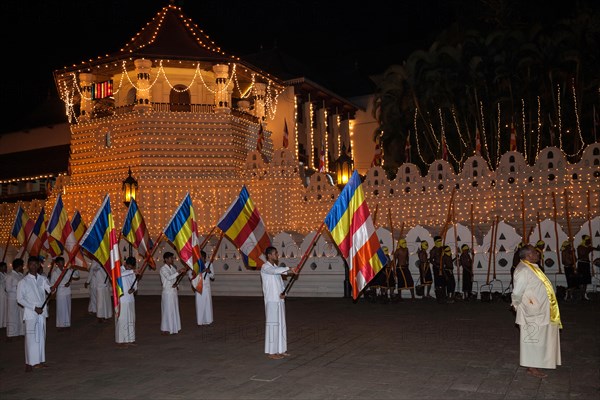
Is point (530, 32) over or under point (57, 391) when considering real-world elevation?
over

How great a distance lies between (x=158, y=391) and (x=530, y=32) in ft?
76.1

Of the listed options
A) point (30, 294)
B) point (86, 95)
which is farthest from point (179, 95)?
point (30, 294)

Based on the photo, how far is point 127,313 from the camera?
405 inches

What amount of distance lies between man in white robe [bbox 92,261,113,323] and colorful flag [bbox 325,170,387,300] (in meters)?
7.58

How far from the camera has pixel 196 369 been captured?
7855 millimetres

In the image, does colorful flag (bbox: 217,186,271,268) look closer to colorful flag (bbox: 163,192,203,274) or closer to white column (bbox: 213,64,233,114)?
colorful flag (bbox: 163,192,203,274)

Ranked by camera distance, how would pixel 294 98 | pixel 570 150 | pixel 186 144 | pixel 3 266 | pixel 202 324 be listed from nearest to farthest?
pixel 202 324, pixel 3 266, pixel 186 144, pixel 570 150, pixel 294 98

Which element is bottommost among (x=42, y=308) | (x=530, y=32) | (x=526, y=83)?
(x=42, y=308)

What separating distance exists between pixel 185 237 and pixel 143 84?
1383cm

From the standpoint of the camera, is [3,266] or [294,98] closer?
[3,266]

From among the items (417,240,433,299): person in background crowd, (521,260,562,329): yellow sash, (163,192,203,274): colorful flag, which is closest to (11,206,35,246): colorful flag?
(163,192,203,274): colorful flag

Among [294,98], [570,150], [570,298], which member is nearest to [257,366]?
[570,298]

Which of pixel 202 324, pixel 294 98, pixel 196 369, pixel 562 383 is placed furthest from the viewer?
pixel 294 98

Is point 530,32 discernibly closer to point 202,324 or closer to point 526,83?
point 526,83
